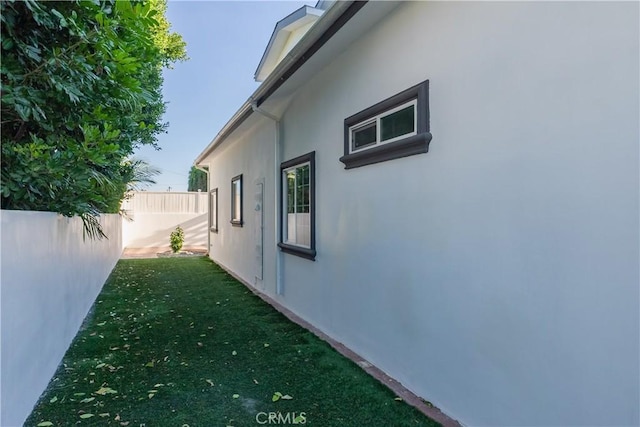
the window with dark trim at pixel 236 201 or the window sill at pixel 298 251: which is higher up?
the window with dark trim at pixel 236 201

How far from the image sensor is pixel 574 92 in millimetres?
2211

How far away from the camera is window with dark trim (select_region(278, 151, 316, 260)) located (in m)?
5.80

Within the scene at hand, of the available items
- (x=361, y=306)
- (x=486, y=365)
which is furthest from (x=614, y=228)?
(x=361, y=306)

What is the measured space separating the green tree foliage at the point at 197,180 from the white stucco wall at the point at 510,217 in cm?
2993

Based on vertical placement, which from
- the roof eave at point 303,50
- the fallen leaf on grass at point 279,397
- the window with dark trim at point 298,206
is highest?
the roof eave at point 303,50

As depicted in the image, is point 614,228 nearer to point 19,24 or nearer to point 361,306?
point 361,306

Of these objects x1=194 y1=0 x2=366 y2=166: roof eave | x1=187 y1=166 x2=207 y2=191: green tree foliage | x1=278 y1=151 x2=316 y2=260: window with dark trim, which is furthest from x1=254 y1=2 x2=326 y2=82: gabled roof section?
x1=187 y1=166 x2=207 y2=191: green tree foliage

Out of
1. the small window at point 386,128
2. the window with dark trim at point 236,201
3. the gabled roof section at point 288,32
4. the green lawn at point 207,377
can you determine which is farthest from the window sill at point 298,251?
the gabled roof section at point 288,32

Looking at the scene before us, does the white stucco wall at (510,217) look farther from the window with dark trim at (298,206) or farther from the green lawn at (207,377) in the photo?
the window with dark trim at (298,206)

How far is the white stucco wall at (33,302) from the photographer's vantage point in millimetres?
2627

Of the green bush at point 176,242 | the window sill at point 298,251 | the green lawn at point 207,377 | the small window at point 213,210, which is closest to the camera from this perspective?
the green lawn at point 207,377

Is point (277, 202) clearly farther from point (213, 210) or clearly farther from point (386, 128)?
point (213, 210)

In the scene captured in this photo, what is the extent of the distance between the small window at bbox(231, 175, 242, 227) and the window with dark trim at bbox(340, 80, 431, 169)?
19.6ft

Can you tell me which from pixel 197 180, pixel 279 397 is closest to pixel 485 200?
pixel 279 397
